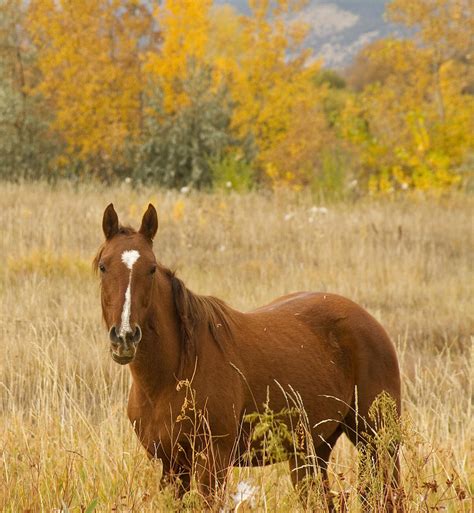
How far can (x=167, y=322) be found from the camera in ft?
11.7

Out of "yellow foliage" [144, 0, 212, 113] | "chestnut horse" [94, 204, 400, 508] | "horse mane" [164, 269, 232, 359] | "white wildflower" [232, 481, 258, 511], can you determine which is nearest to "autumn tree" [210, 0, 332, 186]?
"yellow foliage" [144, 0, 212, 113]

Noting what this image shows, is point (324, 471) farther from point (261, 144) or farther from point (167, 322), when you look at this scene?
point (261, 144)

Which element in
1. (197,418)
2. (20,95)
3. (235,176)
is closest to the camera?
(197,418)

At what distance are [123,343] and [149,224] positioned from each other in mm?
705

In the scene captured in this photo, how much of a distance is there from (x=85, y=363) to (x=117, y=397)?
67 cm

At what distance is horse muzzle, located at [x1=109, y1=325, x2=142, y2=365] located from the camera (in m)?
3.09

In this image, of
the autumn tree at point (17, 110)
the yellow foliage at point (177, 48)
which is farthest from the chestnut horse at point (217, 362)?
the yellow foliage at point (177, 48)

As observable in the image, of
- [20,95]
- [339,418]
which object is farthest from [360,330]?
[20,95]

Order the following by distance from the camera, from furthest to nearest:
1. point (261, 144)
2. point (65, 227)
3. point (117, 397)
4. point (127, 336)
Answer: point (261, 144) → point (65, 227) → point (117, 397) → point (127, 336)

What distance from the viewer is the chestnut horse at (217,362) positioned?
3326 mm

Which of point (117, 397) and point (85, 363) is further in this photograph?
point (85, 363)

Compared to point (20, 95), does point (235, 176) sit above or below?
below

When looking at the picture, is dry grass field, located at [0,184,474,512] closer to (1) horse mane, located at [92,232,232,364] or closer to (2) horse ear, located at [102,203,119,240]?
(1) horse mane, located at [92,232,232,364]

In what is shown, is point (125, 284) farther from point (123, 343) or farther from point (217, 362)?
point (217, 362)
